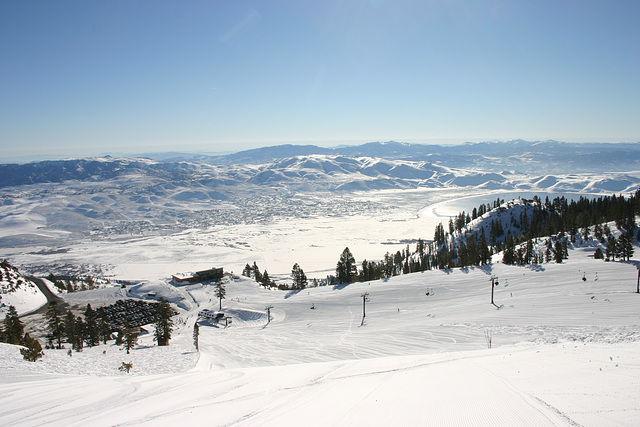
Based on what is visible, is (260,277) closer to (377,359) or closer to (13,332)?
(13,332)

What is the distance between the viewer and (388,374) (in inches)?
667

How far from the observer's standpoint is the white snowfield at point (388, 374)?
10.6m

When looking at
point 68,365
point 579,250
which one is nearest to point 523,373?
point 68,365

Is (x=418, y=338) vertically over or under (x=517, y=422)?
under

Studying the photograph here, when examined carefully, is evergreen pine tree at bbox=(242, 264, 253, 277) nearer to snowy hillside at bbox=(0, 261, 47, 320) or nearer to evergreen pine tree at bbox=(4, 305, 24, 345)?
snowy hillside at bbox=(0, 261, 47, 320)

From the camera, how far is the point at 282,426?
9.59 meters

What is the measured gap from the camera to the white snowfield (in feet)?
34.9

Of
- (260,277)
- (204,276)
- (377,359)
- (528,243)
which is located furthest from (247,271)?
(377,359)

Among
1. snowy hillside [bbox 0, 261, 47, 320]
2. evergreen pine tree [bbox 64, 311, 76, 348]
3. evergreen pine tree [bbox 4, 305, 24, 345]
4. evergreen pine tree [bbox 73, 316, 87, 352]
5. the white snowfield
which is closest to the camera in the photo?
the white snowfield

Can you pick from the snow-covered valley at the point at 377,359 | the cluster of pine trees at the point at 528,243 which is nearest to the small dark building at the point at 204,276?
the snow-covered valley at the point at 377,359

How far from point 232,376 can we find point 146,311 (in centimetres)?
6014

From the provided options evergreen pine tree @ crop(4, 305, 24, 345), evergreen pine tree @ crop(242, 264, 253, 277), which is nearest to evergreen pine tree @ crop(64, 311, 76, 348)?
evergreen pine tree @ crop(4, 305, 24, 345)

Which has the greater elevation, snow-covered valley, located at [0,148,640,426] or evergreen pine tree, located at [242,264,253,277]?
snow-covered valley, located at [0,148,640,426]

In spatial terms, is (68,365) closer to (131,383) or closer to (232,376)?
(131,383)
